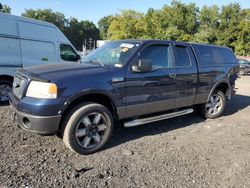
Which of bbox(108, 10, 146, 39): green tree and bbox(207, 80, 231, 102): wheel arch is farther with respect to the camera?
bbox(108, 10, 146, 39): green tree

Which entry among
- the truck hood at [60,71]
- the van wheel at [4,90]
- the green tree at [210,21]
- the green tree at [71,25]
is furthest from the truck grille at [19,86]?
Answer: the green tree at [71,25]

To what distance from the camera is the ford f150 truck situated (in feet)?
13.6

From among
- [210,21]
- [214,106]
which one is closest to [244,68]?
[214,106]

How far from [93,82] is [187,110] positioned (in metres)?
2.70

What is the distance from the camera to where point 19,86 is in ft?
14.8

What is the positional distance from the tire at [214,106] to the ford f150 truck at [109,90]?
314 millimetres

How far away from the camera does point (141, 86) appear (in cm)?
506

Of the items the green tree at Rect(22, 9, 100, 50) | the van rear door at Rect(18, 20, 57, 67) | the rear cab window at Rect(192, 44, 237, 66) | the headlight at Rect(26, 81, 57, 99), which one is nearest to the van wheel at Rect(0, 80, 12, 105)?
the van rear door at Rect(18, 20, 57, 67)

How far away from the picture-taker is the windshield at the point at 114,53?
5.08 metres

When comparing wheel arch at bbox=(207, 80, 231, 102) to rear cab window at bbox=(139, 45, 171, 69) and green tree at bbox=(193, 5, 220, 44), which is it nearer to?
rear cab window at bbox=(139, 45, 171, 69)

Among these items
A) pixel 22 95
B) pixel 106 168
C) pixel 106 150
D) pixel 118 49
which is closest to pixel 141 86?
pixel 118 49

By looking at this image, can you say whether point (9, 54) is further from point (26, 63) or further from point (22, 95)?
point (22, 95)

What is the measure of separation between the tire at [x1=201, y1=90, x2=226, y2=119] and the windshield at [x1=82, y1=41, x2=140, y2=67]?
2766 mm

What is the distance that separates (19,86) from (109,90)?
4.85ft
